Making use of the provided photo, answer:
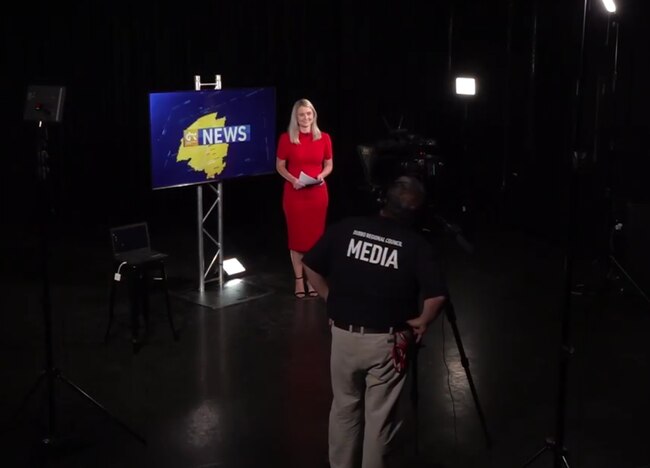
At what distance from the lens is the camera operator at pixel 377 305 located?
12.4 feet

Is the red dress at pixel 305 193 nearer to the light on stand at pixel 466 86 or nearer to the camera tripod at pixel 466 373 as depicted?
the camera tripod at pixel 466 373

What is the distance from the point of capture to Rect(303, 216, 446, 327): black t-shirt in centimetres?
375

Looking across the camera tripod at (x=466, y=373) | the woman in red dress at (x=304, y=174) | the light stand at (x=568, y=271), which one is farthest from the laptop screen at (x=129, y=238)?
the light stand at (x=568, y=271)

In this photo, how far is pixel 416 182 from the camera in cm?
384

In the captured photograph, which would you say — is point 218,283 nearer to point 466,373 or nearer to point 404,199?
point 466,373

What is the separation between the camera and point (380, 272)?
148 inches

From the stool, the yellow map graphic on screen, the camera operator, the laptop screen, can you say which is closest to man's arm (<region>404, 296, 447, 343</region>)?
the camera operator

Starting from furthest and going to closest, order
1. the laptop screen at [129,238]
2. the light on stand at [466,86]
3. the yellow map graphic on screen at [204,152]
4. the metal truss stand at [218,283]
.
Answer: the light on stand at [466,86] < the metal truss stand at [218,283] < the yellow map graphic on screen at [204,152] < the laptop screen at [129,238]

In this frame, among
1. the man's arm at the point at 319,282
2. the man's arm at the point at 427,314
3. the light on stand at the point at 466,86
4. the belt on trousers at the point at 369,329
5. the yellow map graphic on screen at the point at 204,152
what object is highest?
the light on stand at the point at 466,86

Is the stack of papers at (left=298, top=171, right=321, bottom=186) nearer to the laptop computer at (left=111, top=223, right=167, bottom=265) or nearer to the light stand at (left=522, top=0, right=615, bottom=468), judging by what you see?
the laptop computer at (left=111, top=223, right=167, bottom=265)

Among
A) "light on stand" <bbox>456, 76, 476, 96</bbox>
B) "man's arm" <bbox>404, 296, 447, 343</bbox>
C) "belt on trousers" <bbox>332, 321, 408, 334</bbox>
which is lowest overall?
"belt on trousers" <bbox>332, 321, 408, 334</bbox>

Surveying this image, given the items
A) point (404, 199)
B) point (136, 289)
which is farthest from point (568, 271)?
point (136, 289)

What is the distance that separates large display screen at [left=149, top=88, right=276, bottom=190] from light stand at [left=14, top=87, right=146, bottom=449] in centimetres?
172

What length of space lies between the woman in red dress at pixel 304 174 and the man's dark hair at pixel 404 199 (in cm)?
319
